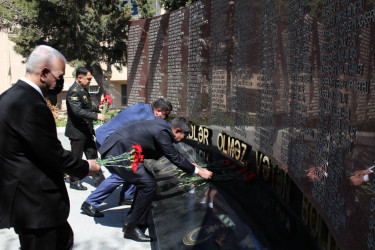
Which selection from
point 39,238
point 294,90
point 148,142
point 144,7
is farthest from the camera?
point 144,7

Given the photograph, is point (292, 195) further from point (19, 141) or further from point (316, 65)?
point (19, 141)

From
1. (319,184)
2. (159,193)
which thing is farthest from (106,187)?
(319,184)

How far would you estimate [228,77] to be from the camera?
491 cm

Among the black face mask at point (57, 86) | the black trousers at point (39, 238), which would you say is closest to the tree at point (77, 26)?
the black face mask at point (57, 86)

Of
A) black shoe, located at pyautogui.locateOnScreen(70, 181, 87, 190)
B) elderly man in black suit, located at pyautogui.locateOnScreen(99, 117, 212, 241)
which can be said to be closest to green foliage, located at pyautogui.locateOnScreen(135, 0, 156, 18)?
black shoe, located at pyautogui.locateOnScreen(70, 181, 87, 190)

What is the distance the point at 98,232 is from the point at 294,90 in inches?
115

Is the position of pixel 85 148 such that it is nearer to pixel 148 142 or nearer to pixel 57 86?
pixel 148 142

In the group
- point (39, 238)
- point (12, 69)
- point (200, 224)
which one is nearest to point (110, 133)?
point (200, 224)

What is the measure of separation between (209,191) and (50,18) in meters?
13.2

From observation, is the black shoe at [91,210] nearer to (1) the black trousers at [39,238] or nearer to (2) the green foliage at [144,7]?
(1) the black trousers at [39,238]

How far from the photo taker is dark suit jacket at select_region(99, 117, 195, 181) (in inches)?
161

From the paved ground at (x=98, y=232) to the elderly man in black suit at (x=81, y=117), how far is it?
76 centimetres

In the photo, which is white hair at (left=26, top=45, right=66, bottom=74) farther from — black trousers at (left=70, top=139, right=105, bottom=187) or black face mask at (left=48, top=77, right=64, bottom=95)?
black trousers at (left=70, top=139, right=105, bottom=187)

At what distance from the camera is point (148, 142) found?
4.16 metres
